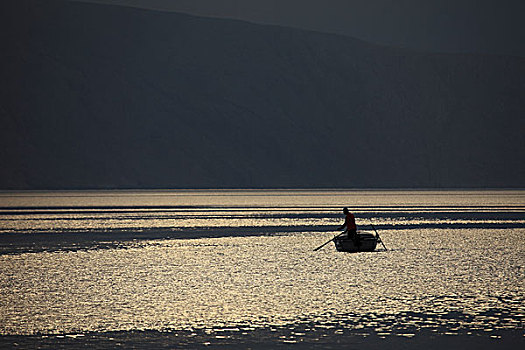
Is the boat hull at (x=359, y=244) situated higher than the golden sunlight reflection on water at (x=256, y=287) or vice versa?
the boat hull at (x=359, y=244)

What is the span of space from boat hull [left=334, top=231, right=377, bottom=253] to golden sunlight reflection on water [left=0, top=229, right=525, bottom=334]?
368 mm

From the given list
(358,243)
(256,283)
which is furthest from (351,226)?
(256,283)

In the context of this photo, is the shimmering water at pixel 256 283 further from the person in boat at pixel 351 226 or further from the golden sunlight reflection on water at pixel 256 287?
the person in boat at pixel 351 226

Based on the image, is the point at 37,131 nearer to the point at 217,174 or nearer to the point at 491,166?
the point at 217,174

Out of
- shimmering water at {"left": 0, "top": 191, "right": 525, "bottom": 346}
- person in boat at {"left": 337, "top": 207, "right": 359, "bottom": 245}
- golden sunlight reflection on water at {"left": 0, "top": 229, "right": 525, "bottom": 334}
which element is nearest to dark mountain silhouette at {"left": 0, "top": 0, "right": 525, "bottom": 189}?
shimmering water at {"left": 0, "top": 191, "right": 525, "bottom": 346}

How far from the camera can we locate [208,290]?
2519cm

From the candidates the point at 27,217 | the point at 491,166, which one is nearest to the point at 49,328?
the point at 27,217

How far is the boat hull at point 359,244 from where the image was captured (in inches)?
1464

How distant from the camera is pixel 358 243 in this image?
37344 millimetres

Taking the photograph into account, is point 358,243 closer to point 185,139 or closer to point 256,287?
point 256,287

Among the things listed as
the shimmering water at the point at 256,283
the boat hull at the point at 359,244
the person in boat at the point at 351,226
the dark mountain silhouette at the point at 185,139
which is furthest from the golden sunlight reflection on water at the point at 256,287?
the dark mountain silhouette at the point at 185,139

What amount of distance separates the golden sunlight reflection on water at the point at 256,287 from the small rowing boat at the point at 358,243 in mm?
368

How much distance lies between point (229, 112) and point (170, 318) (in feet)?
562

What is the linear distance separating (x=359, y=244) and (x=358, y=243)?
6cm
